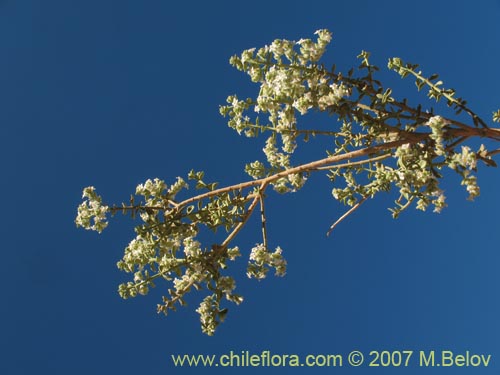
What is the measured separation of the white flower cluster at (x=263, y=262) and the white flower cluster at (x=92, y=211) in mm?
1078

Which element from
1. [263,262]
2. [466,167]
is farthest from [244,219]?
[466,167]

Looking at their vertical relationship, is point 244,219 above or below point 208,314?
above

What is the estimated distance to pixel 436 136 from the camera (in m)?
3.73

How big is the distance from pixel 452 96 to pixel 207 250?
6.39 feet

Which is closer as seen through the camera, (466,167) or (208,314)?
(466,167)

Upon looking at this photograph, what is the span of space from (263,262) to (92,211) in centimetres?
126

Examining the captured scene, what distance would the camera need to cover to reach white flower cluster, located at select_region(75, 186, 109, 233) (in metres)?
4.47

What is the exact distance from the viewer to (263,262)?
4.45m

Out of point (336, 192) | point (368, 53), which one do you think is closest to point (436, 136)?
point (368, 53)

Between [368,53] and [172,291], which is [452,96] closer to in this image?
[368,53]

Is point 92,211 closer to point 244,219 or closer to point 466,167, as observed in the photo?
point 244,219

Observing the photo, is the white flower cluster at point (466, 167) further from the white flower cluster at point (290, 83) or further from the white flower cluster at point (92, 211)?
the white flower cluster at point (92, 211)

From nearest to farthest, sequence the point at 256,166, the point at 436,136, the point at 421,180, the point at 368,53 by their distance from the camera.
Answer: the point at 436,136 < the point at 421,180 < the point at 368,53 < the point at 256,166

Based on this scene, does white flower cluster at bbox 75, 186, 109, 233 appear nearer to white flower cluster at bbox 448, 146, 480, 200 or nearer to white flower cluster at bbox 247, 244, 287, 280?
white flower cluster at bbox 247, 244, 287, 280
